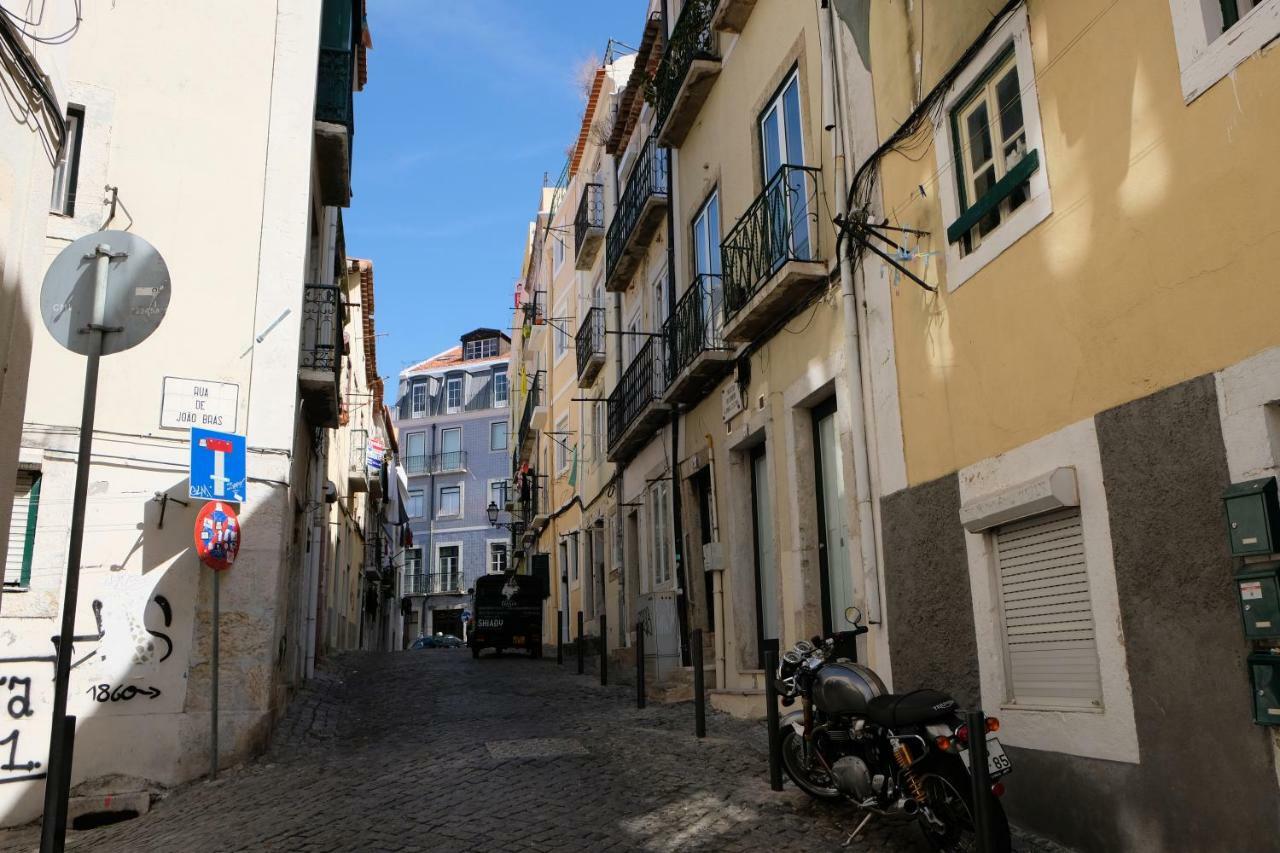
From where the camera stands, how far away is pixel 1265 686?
4434 mm

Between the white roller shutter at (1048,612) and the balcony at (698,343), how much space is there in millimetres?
5691

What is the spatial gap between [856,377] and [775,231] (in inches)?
85.4

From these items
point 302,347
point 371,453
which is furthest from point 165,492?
point 371,453

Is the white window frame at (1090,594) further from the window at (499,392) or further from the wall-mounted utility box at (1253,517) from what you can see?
the window at (499,392)

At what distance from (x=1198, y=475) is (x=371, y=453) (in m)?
26.4

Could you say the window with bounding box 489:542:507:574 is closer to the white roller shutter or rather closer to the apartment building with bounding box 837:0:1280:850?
the apartment building with bounding box 837:0:1280:850

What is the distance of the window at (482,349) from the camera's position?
58.8 meters

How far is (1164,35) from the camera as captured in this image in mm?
5273

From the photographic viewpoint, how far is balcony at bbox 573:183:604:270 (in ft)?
73.8

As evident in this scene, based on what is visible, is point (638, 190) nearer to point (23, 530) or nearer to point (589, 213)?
point (589, 213)

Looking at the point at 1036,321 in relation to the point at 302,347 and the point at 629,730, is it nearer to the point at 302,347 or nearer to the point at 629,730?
the point at 629,730

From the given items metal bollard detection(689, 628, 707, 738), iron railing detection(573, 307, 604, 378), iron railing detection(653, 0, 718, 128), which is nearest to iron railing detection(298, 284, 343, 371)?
iron railing detection(653, 0, 718, 128)

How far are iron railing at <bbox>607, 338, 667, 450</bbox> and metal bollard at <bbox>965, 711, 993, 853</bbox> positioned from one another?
33.3 feet

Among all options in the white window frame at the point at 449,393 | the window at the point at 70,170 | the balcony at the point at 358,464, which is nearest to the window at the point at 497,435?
the white window frame at the point at 449,393
